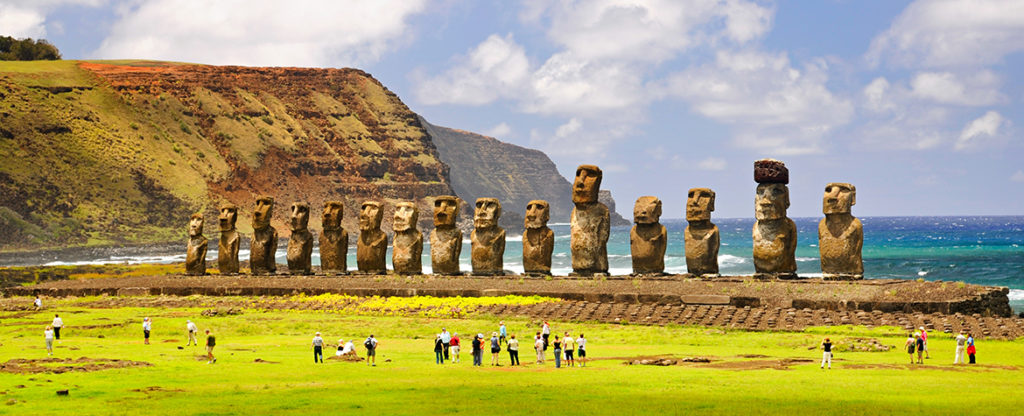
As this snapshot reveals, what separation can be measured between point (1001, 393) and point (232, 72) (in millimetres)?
136850

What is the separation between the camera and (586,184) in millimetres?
38344

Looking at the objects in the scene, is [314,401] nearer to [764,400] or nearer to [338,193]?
[764,400]

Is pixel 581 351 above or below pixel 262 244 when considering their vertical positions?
below

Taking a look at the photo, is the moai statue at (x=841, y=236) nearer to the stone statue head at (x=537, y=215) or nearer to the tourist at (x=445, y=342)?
the stone statue head at (x=537, y=215)

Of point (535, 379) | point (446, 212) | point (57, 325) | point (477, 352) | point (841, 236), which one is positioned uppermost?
point (446, 212)

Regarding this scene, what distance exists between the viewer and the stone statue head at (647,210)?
37.2m

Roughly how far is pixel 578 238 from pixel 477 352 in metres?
15.8

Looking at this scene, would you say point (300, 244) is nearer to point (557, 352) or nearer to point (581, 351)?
point (581, 351)

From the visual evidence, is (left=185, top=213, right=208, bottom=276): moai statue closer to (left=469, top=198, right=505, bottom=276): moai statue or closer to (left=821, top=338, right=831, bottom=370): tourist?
(left=469, top=198, right=505, bottom=276): moai statue

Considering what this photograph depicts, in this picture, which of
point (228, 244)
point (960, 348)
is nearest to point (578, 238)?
point (228, 244)

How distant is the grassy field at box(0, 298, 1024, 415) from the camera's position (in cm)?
1761

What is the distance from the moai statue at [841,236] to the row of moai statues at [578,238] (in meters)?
0.03

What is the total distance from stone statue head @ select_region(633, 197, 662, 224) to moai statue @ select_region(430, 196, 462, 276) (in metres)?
7.22

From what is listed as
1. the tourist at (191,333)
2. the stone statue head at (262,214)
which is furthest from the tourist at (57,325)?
the stone statue head at (262,214)
